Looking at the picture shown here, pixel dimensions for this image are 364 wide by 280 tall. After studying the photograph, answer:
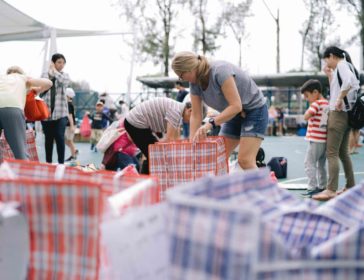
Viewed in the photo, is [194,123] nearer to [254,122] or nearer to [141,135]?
[254,122]

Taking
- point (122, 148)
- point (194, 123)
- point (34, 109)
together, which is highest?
point (34, 109)

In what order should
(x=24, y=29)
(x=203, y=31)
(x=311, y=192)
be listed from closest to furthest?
(x=311, y=192) < (x=24, y=29) < (x=203, y=31)

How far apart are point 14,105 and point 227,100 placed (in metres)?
1.66

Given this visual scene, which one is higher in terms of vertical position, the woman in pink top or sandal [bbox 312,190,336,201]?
the woman in pink top

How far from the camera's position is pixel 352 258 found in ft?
3.39

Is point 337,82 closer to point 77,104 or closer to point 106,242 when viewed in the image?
point 106,242

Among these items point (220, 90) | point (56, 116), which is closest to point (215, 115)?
point (220, 90)

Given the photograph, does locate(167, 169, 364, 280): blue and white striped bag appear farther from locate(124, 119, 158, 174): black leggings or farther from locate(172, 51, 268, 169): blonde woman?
locate(124, 119, 158, 174): black leggings

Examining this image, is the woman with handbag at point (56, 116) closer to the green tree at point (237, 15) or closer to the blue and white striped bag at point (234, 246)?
the blue and white striped bag at point (234, 246)

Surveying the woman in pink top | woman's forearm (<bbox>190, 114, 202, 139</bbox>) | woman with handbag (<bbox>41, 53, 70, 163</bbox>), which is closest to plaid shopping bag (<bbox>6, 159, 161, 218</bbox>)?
woman's forearm (<bbox>190, 114, 202, 139</bbox>)

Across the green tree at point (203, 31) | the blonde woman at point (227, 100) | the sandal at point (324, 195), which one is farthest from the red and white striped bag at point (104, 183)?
the green tree at point (203, 31)

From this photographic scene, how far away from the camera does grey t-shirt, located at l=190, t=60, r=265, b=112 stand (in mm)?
3018

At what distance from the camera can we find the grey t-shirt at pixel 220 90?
3.02 meters

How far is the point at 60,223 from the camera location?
4.18ft
